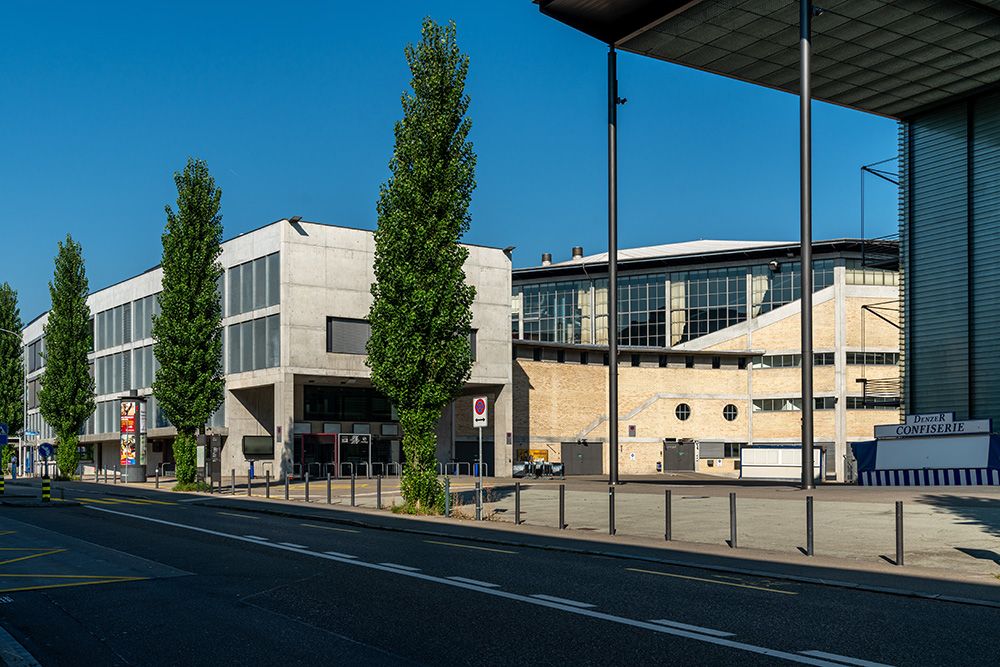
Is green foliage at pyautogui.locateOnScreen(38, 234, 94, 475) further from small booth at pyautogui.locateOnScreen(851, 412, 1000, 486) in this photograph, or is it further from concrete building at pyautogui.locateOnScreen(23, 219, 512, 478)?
small booth at pyautogui.locateOnScreen(851, 412, 1000, 486)

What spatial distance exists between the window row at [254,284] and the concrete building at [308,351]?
0.05 metres

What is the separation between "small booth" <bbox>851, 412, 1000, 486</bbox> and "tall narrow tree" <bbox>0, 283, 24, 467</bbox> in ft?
198

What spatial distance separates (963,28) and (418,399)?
2596 cm

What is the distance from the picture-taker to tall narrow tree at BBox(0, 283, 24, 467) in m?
72.4

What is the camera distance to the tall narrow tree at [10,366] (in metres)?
72.4

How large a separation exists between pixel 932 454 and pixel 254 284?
3426cm

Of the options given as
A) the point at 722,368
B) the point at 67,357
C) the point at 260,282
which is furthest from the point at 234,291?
the point at 722,368

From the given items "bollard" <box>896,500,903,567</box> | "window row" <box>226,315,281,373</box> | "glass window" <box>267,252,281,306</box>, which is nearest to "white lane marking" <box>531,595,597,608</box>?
"bollard" <box>896,500,903,567</box>

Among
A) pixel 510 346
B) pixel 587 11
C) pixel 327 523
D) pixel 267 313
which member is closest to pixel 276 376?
pixel 267 313

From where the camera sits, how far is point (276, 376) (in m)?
49.5

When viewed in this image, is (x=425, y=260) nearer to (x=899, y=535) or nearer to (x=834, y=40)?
(x=899, y=535)

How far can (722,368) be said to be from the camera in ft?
240

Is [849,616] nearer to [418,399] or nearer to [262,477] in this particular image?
[418,399]

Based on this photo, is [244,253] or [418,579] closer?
[418,579]
